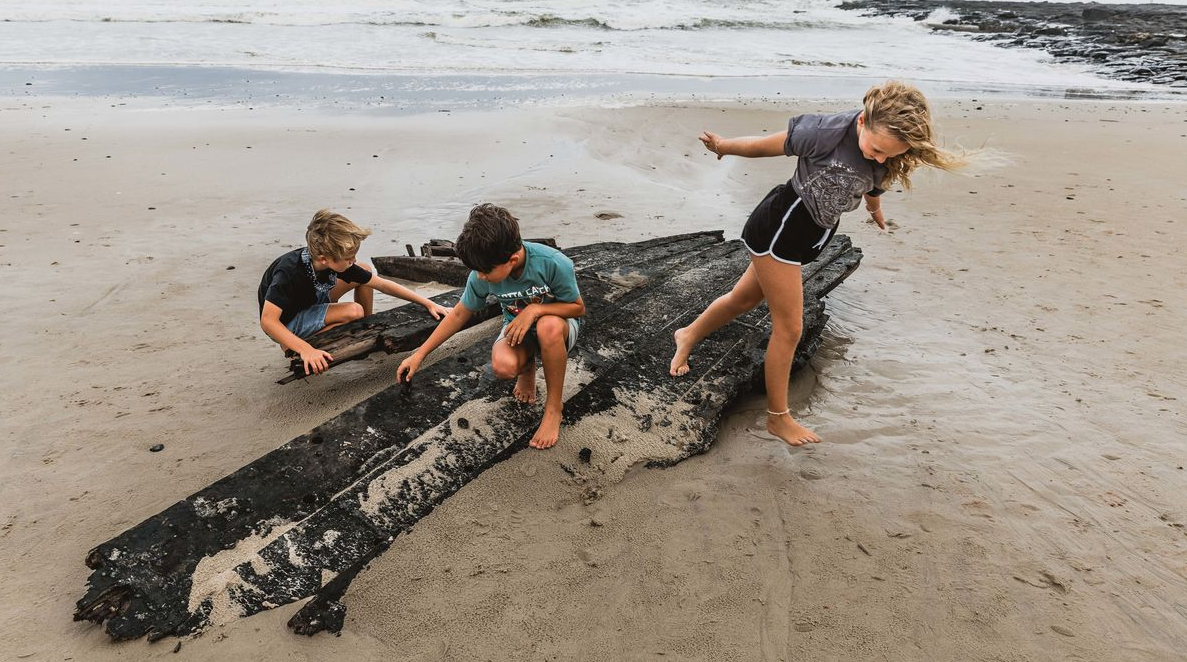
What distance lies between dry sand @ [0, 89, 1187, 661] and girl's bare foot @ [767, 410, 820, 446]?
0.08 meters

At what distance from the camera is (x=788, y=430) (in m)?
3.43

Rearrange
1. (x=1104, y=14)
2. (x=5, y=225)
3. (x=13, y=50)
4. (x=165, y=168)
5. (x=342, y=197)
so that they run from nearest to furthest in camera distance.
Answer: (x=5, y=225)
(x=342, y=197)
(x=165, y=168)
(x=13, y=50)
(x=1104, y=14)

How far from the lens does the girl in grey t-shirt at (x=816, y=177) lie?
2824 mm

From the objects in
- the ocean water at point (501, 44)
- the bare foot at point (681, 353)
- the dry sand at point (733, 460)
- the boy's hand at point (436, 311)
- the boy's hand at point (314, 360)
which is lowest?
the dry sand at point (733, 460)

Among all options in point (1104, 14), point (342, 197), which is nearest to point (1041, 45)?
point (1104, 14)

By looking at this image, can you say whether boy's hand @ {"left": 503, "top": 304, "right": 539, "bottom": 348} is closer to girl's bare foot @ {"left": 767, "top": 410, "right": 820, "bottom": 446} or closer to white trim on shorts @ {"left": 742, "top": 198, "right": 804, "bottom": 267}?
white trim on shorts @ {"left": 742, "top": 198, "right": 804, "bottom": 267}

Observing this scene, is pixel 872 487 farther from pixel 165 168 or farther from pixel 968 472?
pixel 165 168

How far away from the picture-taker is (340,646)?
7.46 ft

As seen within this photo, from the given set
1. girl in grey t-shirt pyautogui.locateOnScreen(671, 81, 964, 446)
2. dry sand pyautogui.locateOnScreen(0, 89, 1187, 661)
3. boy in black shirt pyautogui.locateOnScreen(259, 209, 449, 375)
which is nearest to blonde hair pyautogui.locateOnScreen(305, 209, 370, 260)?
boy in black shirt pyautogui.locateOnScreen(259, 209, 449, 375)

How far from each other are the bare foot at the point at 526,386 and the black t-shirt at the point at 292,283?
1290 millimetres

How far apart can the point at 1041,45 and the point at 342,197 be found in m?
26.2

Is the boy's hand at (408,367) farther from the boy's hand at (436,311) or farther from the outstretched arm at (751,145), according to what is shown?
the outstretched arm at (751,145)

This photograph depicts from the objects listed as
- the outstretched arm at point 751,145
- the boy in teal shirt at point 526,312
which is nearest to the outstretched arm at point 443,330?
the boy in teal shirt at point 526,312

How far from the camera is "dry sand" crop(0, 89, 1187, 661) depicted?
7.83 feet
